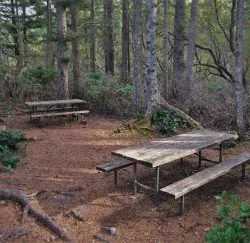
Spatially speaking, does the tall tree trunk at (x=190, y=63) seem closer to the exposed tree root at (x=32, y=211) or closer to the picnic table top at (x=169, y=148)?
the picnic table top at (x=169, y=148)

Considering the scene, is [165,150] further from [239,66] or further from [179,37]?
[179,37]

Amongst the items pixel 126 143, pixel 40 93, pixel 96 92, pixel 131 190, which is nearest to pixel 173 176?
pixel 131 190

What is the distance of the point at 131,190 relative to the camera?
6074 mm

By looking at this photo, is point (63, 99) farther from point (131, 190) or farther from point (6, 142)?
point (131, 190)

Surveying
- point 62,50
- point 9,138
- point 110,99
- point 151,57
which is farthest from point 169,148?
point 110,99

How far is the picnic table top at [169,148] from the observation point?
208 inches

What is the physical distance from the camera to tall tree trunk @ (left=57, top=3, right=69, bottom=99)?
12.3 meters

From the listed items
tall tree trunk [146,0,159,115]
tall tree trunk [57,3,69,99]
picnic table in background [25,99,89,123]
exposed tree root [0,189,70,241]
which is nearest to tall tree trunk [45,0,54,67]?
tall tree trunk [57,3,69,99]

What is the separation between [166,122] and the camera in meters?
10.3

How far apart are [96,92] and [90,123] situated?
2.61 meters

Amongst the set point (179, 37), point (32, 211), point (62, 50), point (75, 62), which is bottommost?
point (32, 211)

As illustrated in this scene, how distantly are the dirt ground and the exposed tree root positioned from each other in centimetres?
10

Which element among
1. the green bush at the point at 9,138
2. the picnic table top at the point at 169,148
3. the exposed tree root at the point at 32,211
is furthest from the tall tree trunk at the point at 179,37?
the exposed tree root at the point at 32,211

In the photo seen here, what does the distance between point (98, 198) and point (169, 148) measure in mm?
1496
